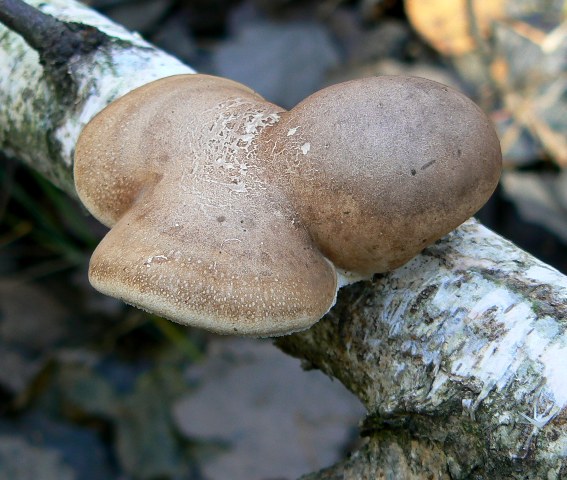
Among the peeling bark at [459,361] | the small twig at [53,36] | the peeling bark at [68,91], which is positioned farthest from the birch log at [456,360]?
the small twig at [53,36]

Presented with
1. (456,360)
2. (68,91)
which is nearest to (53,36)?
(68,91)

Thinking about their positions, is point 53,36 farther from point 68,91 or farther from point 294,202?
point 294,202

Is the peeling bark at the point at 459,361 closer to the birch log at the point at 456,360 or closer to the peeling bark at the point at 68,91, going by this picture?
the birch log at the point at 456,360

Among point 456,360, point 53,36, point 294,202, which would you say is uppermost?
point 53,36

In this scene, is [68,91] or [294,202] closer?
[294,202]

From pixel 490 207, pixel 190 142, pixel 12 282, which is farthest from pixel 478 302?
pixel 12 282

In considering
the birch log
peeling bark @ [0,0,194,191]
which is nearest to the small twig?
peeling bark @ [0,0,194,191]

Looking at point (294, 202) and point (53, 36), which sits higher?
point (53, 36)

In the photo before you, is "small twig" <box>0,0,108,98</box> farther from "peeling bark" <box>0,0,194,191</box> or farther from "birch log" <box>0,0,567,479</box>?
"birch log" <box>0,0,567,479</box>

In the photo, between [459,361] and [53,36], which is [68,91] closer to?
[53,36]
